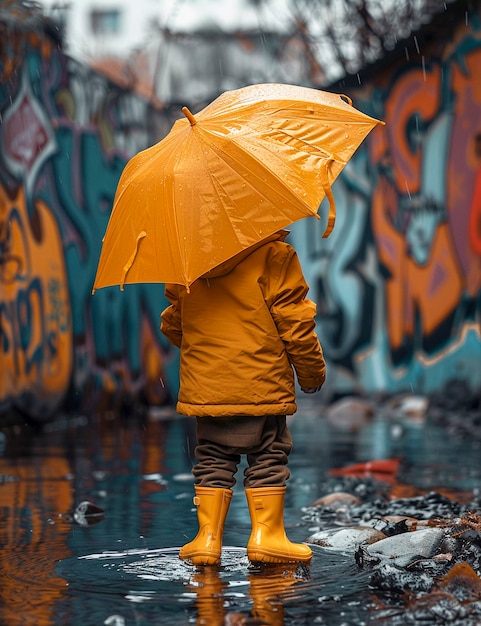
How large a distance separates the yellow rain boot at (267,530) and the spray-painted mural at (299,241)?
22.2 feet

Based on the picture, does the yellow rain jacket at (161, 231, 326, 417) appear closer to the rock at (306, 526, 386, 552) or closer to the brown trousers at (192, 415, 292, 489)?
the brown trousers at (192, 415, 292, 489)

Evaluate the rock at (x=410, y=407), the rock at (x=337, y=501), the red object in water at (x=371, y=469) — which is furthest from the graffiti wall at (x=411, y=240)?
the rock at (x=337, y=501)

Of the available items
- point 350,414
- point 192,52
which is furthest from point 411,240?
point 192,52

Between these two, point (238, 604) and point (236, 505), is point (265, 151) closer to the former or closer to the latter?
point (238, 604)

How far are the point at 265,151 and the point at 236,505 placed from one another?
2.58 meters

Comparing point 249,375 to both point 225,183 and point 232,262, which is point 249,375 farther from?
point 225,183

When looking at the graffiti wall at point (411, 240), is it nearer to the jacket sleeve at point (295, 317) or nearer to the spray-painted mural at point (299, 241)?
the spray-painted mural at point (299, 241)

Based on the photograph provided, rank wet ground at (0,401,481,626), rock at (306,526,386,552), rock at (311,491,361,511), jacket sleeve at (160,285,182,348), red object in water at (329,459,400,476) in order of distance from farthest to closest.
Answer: red object in water at (329,459,400,476) → rock at (311,491,361,511) → rock at (306,526,386,552) → jacket sleeve at (160,285,182,348) → wet ground at (0,401,481,626)

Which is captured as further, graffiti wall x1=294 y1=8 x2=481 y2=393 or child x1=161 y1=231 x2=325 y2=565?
graffiti wall x1=294 y1=8 x2=481 y2=393

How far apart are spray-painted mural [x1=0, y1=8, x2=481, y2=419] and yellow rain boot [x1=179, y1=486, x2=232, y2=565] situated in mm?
6669

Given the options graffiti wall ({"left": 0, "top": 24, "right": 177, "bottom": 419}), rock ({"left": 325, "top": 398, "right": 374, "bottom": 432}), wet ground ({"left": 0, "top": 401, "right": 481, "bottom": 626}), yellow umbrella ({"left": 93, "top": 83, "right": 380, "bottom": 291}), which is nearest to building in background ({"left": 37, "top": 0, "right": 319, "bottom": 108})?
graffiti wall ({"left": 0, "top": 24, "right": 177, "bottom": 419})

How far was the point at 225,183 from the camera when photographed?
4.85 m

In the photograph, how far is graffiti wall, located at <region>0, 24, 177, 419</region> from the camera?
11680 millimetres

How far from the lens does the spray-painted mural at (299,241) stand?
12.0 metres
